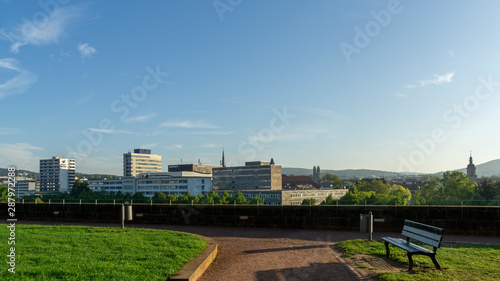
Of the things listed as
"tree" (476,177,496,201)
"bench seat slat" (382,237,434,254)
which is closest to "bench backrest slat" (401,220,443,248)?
"bench seat slat" (382,237,434,254)

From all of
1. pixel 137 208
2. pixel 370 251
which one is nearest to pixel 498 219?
pixel 370 251

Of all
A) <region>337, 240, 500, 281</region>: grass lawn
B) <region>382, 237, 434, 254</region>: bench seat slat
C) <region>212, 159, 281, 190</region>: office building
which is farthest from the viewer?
<region>212, 159, 281, 190</region>: office building

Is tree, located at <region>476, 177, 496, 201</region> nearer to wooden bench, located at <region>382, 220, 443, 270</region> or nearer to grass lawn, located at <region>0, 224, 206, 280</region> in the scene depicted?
wooden bench, located at <region>382, 220, 443, 270</region>

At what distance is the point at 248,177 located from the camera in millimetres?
170250

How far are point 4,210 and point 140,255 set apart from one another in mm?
15641

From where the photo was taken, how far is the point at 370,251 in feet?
32.2

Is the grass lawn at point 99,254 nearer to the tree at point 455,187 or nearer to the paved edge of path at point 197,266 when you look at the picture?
the paved edge of path at point 197,266

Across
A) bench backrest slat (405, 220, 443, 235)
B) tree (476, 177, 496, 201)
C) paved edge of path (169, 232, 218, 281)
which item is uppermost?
bench backrest slat (405, 220, 443, 235)

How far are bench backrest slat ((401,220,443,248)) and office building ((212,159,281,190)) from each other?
158 metres

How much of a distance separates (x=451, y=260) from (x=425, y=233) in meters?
0.99

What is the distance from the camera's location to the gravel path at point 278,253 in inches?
305

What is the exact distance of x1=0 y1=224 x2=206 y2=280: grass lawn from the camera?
688 cm

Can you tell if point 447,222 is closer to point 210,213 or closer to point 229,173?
point 210,213

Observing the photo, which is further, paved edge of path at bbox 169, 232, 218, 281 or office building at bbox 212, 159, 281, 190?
office building at bbox 212, 159, 281, 190
